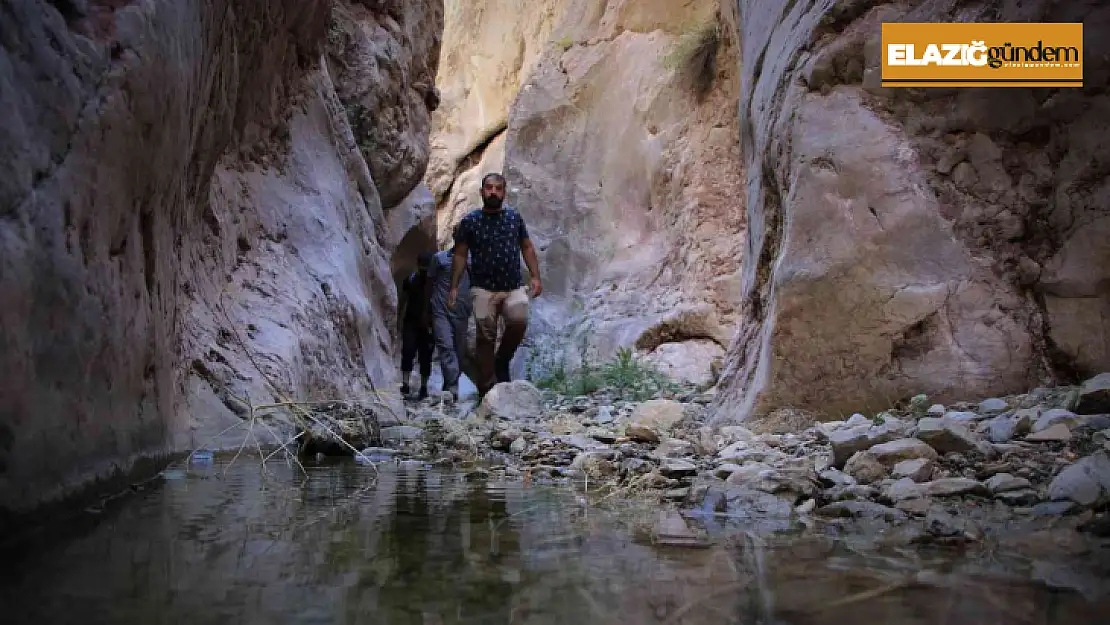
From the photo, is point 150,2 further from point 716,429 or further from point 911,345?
point 911,345

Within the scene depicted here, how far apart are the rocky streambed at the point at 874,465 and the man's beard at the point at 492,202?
3.22 m

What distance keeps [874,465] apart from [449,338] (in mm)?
6235

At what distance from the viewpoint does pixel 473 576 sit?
1.19 meters

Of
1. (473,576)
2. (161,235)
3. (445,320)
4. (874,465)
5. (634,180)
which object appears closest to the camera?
(473,576)

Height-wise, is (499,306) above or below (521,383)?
above

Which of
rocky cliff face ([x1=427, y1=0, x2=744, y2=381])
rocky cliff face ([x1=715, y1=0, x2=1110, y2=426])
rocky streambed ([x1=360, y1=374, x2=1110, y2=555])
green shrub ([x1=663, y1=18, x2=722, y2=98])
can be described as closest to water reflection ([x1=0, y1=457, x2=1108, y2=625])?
rocky streambed ([x1=360, y1=374, x2=1110, y2=555])

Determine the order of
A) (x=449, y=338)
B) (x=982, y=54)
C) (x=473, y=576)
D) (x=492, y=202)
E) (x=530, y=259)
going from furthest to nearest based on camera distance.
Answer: (x=449, y=338) < (x=530, y=259) < (x=492, y=202) < (x=982, y=54) < (x=473, y=576)

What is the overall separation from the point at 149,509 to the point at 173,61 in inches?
51.8

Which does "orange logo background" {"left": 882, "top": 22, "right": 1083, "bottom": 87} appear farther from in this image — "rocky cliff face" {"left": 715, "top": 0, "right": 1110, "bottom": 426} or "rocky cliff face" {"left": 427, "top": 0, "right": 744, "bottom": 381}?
"rocky cliff face" {"left": 427, "top": 0, "right": 744, "bottom": 381}

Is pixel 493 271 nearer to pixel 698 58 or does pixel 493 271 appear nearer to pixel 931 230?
pixel 931 230

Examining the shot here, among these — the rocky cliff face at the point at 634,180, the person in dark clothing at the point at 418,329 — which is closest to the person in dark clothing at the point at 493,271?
the person in dark clothing at the point at 418,329

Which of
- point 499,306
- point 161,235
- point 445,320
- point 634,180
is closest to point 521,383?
point 499,306

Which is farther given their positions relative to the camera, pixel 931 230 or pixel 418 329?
pixel 418 329

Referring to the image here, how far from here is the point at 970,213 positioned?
3568 millimetres
